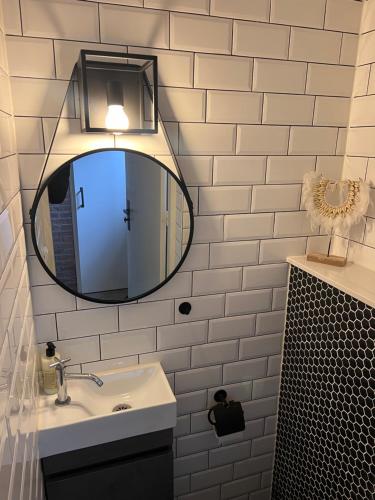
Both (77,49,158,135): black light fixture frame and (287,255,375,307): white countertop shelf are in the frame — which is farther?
(287,255,375,307): white countertop shelf

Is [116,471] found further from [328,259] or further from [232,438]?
[328,259]

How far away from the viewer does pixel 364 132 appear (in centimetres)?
Result: 145

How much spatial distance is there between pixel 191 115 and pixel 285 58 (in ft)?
1.33

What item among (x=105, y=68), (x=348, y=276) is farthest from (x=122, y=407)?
(x=105, y=68)

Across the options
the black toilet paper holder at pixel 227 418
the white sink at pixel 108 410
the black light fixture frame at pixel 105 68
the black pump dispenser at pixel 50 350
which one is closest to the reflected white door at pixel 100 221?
the black light fixture frame at pixel 105 68

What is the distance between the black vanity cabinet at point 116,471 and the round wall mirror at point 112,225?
1.63ft

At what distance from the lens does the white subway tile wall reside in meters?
1.41

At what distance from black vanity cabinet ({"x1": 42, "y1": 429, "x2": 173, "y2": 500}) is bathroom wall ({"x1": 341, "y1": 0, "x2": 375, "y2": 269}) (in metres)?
1.00

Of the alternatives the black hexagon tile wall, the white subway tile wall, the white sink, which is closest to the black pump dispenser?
the white sink

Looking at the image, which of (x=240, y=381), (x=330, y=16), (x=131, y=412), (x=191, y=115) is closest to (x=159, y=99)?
(x=191, y=115)

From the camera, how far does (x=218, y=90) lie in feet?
4.41

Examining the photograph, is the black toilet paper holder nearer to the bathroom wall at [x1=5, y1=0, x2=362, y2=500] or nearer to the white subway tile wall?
the bathroom wall at [x1=5, y1=0, x2=362, y2=500]

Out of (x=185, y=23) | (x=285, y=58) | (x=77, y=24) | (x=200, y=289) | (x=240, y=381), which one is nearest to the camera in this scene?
(x=77, y=24)

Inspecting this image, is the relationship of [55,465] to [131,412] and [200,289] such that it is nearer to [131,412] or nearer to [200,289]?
[131,412]
